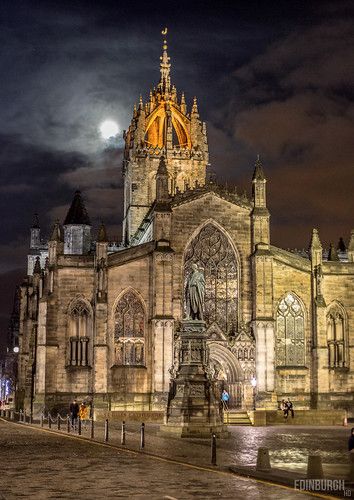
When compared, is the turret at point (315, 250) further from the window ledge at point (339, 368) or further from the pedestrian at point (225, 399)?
the pedestrian at point (225, 399)

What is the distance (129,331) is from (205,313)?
5.09 meters

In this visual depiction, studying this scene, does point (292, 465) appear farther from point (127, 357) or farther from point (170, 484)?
point (127, 357)

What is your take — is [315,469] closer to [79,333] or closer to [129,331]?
[129,331]

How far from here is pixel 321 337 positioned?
1930 inches

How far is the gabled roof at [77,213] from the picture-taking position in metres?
76.5

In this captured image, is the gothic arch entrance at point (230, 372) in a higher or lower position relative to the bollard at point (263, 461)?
higher

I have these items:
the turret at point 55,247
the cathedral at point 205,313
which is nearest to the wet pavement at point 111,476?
the cathedral at point 205,313

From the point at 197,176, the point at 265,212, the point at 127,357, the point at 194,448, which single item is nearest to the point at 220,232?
the point at 265,212

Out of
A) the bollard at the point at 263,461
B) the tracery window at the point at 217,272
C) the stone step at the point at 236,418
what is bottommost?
the stone step at the point at 236,418

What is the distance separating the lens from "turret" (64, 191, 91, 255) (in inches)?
2945

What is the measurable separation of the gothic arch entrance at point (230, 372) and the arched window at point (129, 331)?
439cm

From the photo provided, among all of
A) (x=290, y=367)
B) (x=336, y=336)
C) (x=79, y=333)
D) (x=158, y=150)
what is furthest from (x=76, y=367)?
(x=158, y=150)

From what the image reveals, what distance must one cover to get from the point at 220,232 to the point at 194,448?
26.7m

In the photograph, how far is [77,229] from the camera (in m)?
75.6
